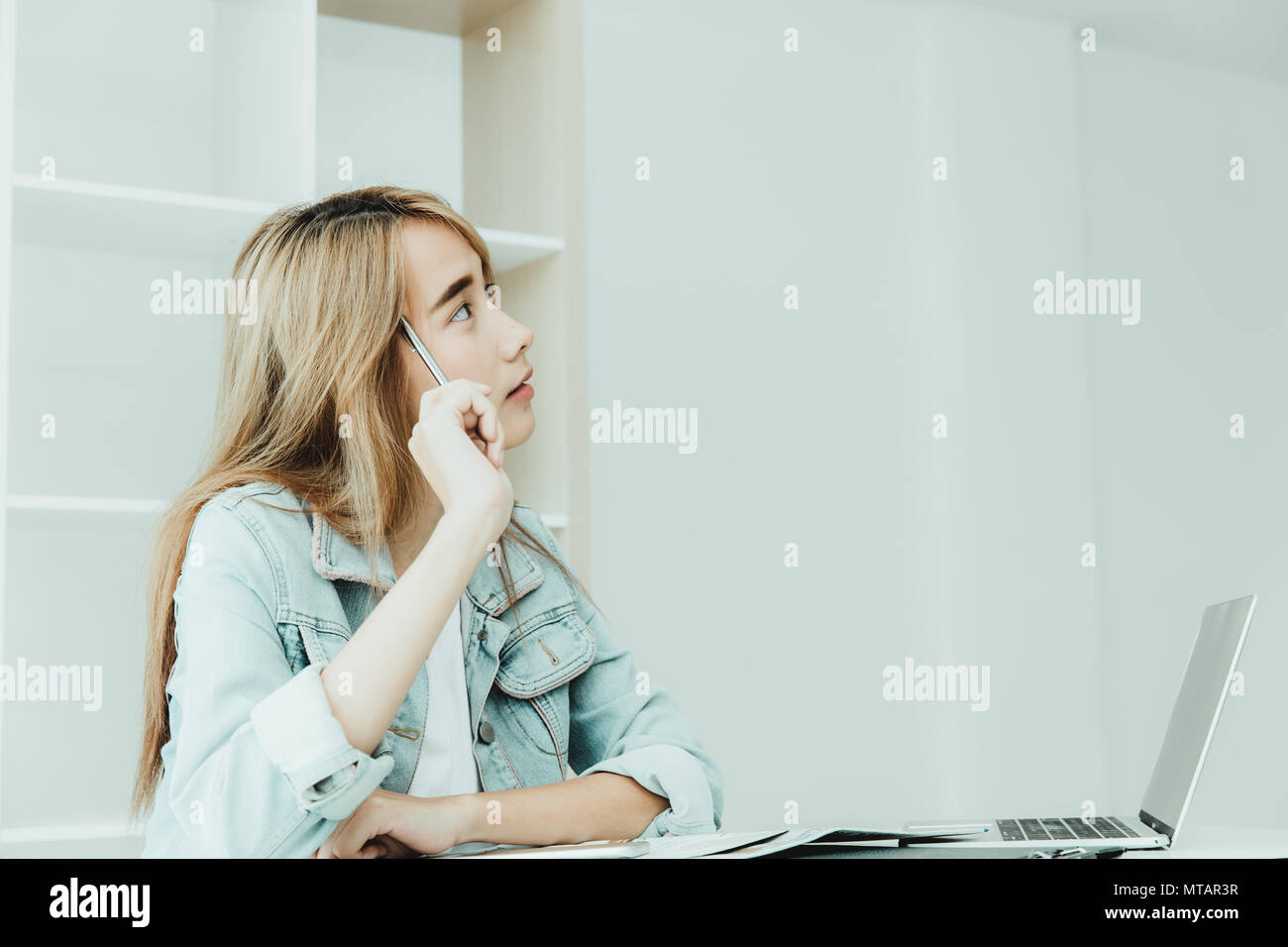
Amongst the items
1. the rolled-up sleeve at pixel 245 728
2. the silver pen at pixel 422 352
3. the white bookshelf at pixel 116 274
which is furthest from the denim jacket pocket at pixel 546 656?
the white bookshelf at pixel 116 274

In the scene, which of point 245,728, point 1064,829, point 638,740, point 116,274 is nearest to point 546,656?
point 638,740

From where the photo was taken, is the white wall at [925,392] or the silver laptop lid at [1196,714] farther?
the white wall at [925,392]

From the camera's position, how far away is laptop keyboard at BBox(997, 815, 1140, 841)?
873 mm

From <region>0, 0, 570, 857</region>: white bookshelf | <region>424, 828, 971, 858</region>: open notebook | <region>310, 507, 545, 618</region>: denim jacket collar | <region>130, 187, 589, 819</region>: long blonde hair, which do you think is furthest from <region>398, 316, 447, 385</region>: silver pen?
<region>424, 828, 971, 858</region>: open notebook

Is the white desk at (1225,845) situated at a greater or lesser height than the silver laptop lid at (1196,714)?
lesser

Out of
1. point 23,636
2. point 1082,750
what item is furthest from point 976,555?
point 23,636

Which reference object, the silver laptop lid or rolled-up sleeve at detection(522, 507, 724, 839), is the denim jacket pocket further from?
the silver laptop lid

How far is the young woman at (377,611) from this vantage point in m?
0.96

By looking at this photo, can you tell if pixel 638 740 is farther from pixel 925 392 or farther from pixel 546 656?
pixel 925 392

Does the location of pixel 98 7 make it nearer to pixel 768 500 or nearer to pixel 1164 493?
pixel 768 500

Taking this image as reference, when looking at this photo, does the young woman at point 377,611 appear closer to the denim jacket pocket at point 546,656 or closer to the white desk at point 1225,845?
the denim jacket pocket at point 546,656

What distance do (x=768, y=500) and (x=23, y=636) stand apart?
5.08 feet

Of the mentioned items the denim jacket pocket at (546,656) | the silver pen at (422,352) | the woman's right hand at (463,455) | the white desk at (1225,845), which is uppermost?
the silver pen at (422,352)

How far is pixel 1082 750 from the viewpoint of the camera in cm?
309
